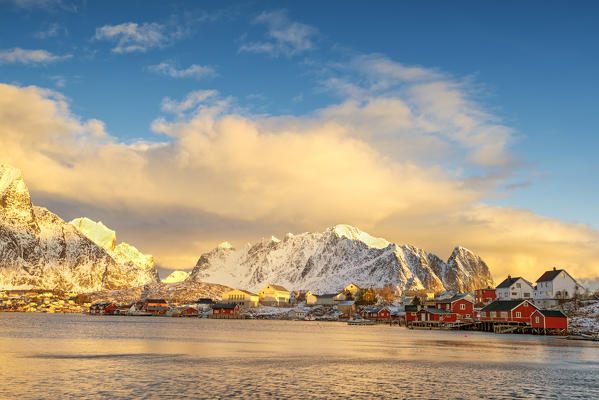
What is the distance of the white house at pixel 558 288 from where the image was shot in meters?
149

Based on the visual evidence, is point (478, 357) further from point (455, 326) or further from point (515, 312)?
point (455, 326)

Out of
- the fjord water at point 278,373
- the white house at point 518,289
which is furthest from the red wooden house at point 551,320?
the fjord water at point 278,373

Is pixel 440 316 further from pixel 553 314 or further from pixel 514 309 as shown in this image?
pixel 553 314

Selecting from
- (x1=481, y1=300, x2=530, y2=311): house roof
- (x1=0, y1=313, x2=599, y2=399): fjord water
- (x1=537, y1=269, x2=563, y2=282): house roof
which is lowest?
(x1=0, y1=313, x2=599, y2=399): fjord water

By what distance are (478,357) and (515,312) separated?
74.4 metres

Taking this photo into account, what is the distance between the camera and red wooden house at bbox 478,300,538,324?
126 meters

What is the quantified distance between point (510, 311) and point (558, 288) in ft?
97.7

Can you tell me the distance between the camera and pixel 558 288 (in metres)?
149

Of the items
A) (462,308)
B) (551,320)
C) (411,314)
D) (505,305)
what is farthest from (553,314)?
(411,314)

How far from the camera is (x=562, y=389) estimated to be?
124 ft

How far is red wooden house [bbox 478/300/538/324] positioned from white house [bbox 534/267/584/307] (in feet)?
74.8

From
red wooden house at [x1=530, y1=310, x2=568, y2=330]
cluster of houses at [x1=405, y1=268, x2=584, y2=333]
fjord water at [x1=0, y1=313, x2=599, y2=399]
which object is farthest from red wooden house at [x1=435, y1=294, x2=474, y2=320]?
fjord water at [x1=0, y1=313, x2=599, y2=399]

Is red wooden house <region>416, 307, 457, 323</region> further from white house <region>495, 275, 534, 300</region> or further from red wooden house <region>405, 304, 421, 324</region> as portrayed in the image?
white house <region>495, 275, 534, 300</region>

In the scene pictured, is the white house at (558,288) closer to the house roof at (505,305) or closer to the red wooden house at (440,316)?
the house roof at (505,305)
